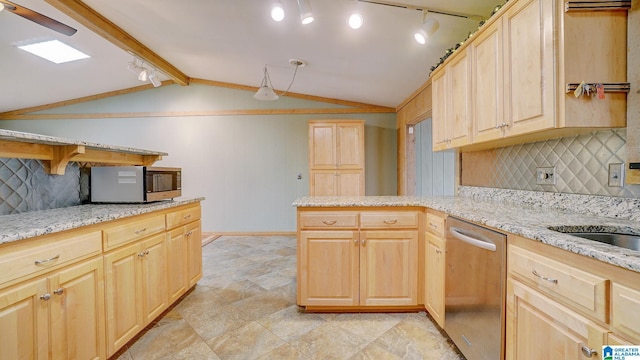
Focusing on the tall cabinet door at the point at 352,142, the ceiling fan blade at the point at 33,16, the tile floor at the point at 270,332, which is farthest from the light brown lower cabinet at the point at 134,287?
the tall cabinet door at the point at 352,142

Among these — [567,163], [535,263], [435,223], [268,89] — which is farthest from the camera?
[268,89]

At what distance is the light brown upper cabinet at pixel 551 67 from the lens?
3.93 ft

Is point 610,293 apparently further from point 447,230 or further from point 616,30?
point 616,30

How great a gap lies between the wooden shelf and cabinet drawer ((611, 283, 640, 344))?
2413 millimetres

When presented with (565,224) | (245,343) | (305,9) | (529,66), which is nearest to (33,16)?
(305,9)

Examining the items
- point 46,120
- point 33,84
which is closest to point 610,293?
point 33,84

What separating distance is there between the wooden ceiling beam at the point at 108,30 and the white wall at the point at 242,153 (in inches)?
41.2

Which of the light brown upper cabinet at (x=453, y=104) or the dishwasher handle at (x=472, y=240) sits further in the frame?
the light brown upper cabinet at (x=453, y=104)

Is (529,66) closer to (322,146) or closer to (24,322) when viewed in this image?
(24,322)

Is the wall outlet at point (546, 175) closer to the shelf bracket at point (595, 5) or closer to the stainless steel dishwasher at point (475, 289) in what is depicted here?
the stainless steel dishwasher at point (475, 289)

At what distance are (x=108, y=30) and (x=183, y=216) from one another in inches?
95.5

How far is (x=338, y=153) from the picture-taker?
432cm

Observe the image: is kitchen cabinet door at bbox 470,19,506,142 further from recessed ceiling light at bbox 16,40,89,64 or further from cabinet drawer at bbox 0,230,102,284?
recessed ceiling light at bbox 16,40,89,64

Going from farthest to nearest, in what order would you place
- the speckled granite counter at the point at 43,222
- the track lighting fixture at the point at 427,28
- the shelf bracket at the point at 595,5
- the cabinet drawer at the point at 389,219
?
1. the cabinet drawer at the point at 389,219
2. the track lighting fixture at the point at 427,28
3. the shelf bracket at the point at 595,5
4. the speckled granite counter at the point at 43,222
